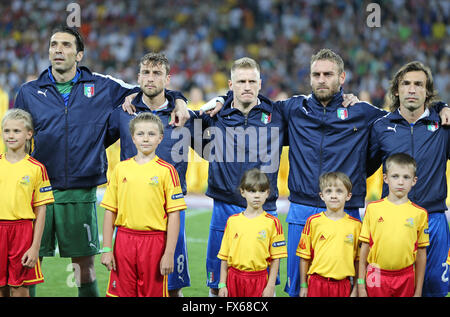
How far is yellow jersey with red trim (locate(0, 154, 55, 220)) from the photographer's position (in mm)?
4258

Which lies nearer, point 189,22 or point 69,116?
point 69,116

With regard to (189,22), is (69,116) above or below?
below

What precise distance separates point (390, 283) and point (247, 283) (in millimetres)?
997

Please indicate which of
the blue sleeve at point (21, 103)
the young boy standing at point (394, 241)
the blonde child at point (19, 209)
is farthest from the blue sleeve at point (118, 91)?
the young boy standing at point (394, 241)

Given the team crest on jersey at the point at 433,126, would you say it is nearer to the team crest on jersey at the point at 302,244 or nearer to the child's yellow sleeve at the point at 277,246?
the team crest on jersey at the point at 302,244

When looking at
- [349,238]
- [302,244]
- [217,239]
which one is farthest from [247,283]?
[349,238]

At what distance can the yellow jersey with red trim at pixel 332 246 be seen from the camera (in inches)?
165

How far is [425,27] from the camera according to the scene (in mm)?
16688

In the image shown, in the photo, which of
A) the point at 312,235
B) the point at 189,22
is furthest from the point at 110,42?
the point at 312,235

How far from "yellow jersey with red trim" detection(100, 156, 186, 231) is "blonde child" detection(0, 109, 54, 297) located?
1.83 feet

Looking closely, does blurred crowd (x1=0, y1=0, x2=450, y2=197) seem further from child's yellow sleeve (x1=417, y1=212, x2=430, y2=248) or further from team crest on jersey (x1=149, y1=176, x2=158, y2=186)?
team crest on jersey (x1=149, y1=176, x2=158, y2=186)

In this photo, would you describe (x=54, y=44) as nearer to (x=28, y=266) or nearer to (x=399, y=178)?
(x=28, y=266)
